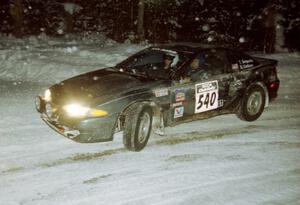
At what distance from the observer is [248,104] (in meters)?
8.37

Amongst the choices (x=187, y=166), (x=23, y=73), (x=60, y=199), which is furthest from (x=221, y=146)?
(x=23, y=73)


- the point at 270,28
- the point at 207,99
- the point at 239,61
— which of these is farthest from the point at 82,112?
the point at 270,28

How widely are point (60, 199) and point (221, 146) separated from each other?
3.14 metres

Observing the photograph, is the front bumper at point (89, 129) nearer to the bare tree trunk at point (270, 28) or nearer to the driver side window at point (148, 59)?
the driver side window at point (148, 59)

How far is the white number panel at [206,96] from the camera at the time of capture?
7248 mm

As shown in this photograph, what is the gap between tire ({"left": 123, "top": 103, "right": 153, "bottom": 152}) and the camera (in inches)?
247

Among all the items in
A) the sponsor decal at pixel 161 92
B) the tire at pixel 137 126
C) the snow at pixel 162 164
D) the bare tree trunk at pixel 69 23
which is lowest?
the snow at pixel 162 164

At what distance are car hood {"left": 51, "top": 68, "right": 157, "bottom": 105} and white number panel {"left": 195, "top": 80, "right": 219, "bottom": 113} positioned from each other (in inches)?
36.2

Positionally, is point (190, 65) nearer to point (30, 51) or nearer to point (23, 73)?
point (23, 73)

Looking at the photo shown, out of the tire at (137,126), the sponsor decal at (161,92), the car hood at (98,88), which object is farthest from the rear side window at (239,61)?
the tire at (137,126)

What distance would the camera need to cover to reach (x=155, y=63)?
7656 millimetres

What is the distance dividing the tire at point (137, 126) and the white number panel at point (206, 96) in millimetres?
1062

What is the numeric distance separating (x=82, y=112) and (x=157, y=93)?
1.31 m

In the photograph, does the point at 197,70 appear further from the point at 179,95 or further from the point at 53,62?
the point at 53,62
